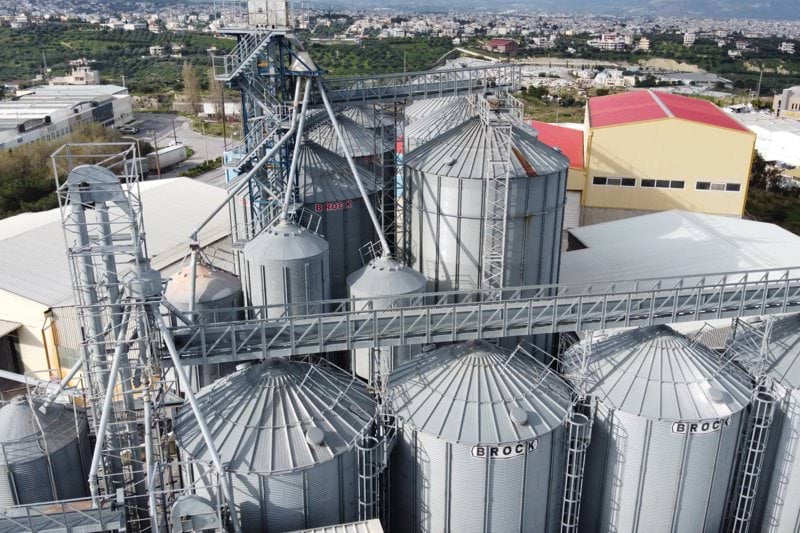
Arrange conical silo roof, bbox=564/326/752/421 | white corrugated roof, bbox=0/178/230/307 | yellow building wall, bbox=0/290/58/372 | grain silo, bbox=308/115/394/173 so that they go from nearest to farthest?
1. conical silo roof, bbox=564/326/752/421
2. yellow building wall, bbox=0/290/58/372
3. white corrugated roof, bbox=0/178/230/307
4. grain silo, bbox=308/115/394/173

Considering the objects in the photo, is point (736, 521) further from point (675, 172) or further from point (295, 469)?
point (675, 172)

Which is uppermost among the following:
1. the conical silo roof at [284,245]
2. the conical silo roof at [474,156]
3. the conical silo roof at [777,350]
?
the conical silo roof at [474,156]

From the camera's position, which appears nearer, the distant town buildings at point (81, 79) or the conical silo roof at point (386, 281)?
the conical silo roof at point (386, 281)

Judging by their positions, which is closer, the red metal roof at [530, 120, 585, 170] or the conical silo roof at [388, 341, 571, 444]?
the conical silo roof at [388, 341, 571, 444]

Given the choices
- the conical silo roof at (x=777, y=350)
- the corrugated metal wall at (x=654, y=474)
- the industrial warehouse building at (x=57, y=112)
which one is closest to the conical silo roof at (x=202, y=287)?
the corrugated metal wall at (x=654, y=474)

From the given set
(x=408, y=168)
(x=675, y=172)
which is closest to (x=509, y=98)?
(x=408, y=168)

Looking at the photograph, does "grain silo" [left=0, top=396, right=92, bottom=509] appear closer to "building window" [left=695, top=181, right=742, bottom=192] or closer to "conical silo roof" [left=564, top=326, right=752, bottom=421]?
"conical silo roof" [left=564, top=326, right=752, bottom=421]

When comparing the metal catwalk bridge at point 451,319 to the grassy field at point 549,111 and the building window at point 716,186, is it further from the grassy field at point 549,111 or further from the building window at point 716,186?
the grassy field at point 549,111

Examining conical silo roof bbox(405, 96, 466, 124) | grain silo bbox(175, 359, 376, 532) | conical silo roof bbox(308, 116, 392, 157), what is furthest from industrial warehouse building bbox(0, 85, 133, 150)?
grain silo bbox(175, 359, 376, 532)

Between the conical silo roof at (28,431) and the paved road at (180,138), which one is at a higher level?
the conical silo roof at (28,431)
